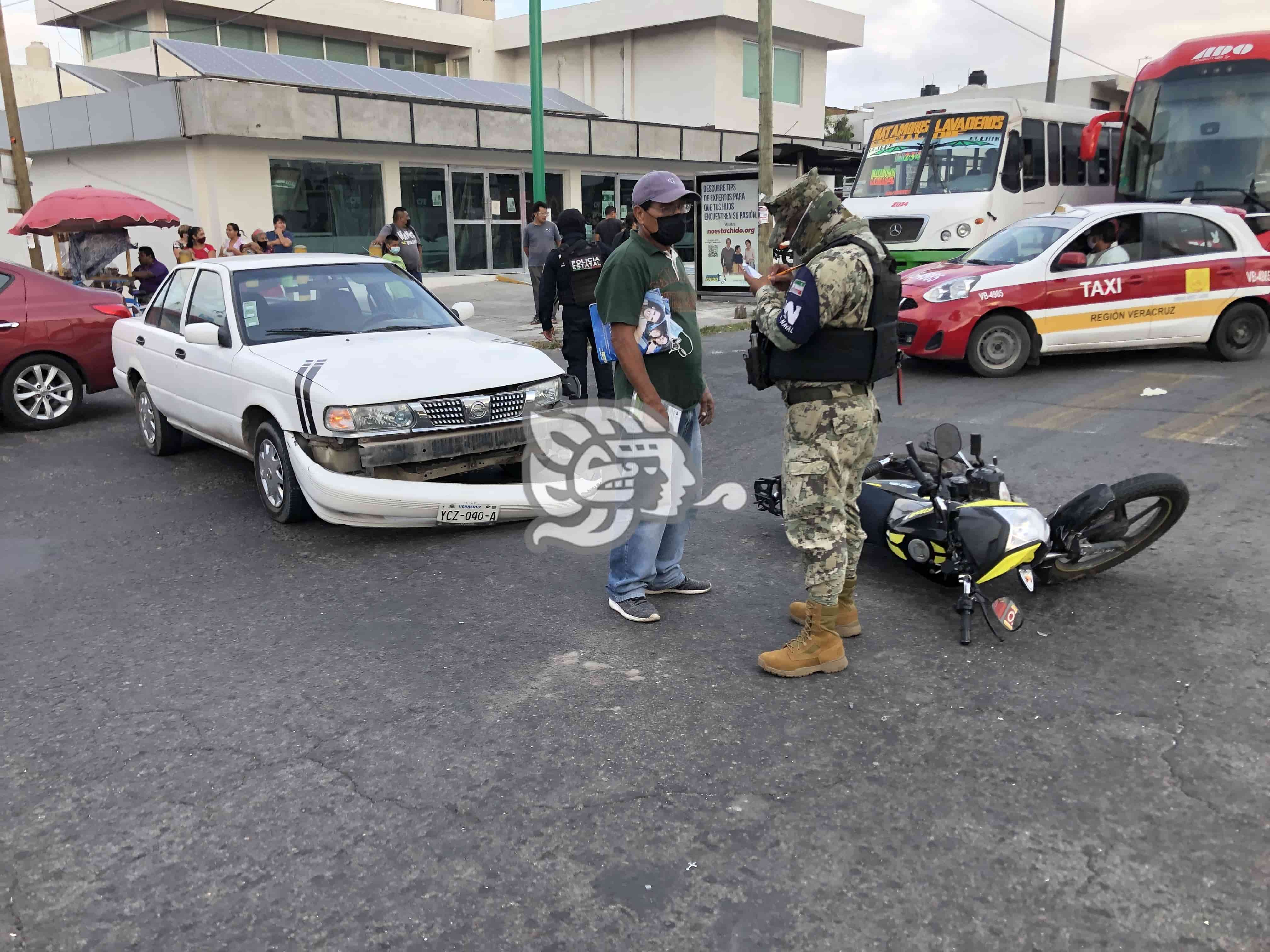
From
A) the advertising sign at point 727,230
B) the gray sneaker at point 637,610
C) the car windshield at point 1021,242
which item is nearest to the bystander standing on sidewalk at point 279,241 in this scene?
the advertising sign at point 727,230

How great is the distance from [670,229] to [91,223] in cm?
1412

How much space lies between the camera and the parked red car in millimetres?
8461

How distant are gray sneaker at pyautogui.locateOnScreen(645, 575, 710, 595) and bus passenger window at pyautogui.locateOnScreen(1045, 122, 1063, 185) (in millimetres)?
14420

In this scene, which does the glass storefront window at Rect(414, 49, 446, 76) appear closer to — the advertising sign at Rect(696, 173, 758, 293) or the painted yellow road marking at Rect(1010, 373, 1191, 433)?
the advertising sign at Rect(696, 173, 758, 293)

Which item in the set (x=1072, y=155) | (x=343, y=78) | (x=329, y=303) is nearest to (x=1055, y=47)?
(x=1072, y=155)

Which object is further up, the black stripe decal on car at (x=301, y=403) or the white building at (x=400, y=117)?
the white building at (x=400, y=117)

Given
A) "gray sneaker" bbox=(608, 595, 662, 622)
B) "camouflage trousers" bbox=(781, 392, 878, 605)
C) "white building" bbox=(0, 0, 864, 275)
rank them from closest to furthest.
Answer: "camouflage trousers" bbox=(781, 392, 878, 605)
"gray sneaker" bbox=(608, 595, 662, 622)
"white building" bbox=(0, 0, 864, 275)

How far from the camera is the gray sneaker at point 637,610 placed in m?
4.34

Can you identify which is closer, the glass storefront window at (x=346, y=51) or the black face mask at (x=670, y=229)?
the black face mask at (x=670, y=229)

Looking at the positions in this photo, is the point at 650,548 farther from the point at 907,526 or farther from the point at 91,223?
the point at 91,223

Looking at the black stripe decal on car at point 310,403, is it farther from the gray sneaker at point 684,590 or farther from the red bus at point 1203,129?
the red bus at point 1203,129

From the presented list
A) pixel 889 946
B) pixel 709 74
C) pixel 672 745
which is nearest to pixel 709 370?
pixel 672 745

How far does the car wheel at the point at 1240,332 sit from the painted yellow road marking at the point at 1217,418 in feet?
5.14

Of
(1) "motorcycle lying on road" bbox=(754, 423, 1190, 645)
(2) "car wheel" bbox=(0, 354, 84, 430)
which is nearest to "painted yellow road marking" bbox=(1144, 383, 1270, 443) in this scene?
(1) "motorcycle lying on road" bbox=(754, 423, 1190, 645)
